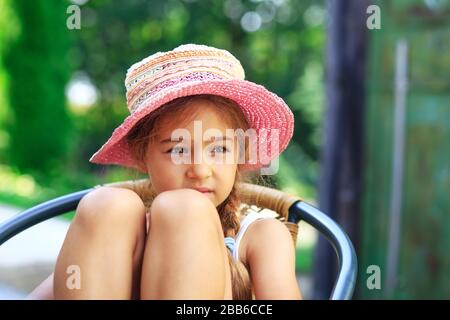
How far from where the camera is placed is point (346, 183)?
3221 millimetres

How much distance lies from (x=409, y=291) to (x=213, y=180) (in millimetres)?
2216

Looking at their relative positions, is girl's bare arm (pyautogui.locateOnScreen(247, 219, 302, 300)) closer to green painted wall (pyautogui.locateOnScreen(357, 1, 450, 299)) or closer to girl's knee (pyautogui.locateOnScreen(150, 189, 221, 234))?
girl's knee (pyautogui.locateOnScreen(150, 189, 221, 234))

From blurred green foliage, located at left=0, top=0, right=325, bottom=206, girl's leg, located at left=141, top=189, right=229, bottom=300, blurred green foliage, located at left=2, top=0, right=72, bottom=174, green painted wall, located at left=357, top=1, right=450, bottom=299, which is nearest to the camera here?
girl's leg, located at left=141, top=189, right=229, bottom=300

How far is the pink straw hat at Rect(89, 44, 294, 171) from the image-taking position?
1.28 metres

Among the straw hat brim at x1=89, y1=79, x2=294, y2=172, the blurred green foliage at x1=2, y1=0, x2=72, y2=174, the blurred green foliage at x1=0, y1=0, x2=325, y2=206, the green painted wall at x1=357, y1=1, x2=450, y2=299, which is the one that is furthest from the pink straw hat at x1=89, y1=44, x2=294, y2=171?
the blurred green foliage at x1=0, y1=0, x2=325, y2=206

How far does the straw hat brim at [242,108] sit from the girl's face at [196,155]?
4 cm

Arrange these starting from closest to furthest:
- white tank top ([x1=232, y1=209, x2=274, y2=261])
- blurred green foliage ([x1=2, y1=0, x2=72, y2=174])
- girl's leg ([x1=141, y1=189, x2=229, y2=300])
→ girl's leg ([x1=141, y1=189, x2=229, y2=300]) → white tank top ([x1=232, y1=209, x2=274, y2=261]) → blurred green foliage ([x1=2, y1=0, x2=72, y2=174])

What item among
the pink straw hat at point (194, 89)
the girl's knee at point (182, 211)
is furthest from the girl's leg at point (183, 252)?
the pink straw hat at point (194, 89)

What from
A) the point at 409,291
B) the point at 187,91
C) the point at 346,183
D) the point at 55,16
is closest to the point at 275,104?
the point at 187,91

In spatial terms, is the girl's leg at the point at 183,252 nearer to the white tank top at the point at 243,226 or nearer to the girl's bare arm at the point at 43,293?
the white tank top at the point at 243,226

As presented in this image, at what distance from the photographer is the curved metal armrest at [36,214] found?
1507mm

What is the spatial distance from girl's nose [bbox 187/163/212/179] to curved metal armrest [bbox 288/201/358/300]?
→ 28cm

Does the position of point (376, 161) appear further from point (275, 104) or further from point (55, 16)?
point (55, 16)

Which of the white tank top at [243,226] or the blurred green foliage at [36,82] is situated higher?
the blurred green foliage at [36,82]
